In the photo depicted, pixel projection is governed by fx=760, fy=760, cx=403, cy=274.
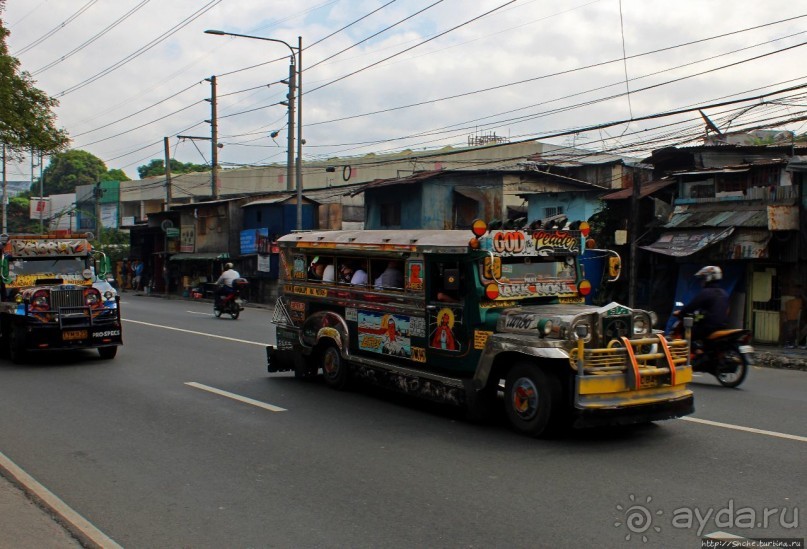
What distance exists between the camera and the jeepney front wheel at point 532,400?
7707 mm

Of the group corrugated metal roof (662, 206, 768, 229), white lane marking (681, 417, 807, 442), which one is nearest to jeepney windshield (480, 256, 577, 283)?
white lane marking (681, 417, 807, 442)

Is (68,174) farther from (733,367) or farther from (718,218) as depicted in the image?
(733,367)

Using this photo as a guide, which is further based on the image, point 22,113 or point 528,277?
point 22,113

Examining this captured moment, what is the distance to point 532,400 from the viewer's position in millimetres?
7953

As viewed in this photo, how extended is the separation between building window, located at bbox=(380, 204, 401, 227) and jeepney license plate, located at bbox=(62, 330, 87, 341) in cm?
2205

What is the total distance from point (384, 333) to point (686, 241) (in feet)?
42.8

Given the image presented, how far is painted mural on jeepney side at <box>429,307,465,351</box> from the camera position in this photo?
29.3ft

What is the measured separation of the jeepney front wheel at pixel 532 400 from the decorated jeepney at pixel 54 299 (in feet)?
30.2

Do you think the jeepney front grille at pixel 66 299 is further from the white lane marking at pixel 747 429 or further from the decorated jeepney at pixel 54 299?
the white lane marking at pixel 747 429

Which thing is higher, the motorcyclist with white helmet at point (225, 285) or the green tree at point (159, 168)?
the green tree at point (159, 168)

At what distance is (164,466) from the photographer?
7203mm

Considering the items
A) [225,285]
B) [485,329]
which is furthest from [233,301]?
[485,329]

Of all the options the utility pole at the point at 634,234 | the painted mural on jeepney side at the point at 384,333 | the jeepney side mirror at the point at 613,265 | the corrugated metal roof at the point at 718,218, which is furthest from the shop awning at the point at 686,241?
the painted mural on jeepney side at the point at 384,333

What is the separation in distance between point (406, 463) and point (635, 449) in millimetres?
2308
